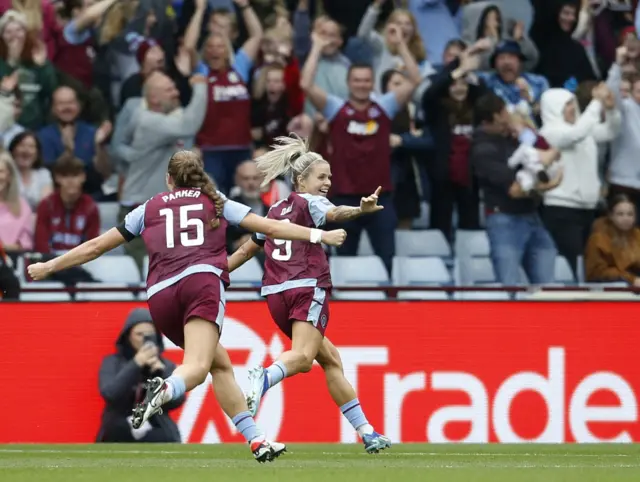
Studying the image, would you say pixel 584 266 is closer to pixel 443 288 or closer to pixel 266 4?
pixel 443 288

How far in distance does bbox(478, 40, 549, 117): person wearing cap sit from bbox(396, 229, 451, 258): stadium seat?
1725mm

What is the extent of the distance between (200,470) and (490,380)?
444 cm

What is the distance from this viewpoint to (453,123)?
16531 millimetres

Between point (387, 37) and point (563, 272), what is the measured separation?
3373mm

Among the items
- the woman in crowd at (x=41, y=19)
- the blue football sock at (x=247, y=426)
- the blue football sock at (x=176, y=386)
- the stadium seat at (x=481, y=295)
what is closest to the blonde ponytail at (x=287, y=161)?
the blue football sock at (x=247, y=426)

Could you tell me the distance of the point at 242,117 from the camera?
1619 cm

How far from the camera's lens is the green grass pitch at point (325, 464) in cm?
904

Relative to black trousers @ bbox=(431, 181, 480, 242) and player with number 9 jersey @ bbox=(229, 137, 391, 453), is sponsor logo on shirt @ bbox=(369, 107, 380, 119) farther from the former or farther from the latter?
player with number 9 jersey @ bbox=(229, 137, 391, 453)

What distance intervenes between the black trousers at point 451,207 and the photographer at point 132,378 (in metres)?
4.63

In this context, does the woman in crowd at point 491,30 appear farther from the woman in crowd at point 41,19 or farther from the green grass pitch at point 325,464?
the green grass pitch at point 325,464

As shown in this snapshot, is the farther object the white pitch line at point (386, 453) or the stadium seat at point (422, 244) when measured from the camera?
the stadium seat at point (422, 244)

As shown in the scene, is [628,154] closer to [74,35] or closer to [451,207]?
[451,207]

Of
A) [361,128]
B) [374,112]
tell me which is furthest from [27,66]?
[374,112]

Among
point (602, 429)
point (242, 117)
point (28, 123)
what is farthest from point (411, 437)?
point (28, 123)
